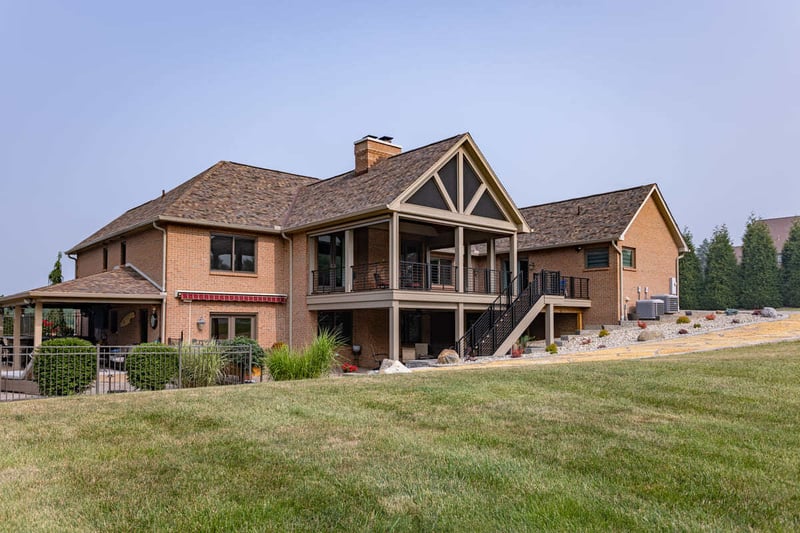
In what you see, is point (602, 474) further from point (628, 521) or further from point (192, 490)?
point (192, 490)

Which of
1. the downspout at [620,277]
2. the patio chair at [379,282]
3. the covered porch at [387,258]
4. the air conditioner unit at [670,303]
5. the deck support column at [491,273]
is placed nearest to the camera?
the covered porch at [387,258]

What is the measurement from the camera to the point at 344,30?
635 inches

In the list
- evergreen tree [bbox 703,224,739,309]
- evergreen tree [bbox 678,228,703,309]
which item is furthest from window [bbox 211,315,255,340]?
evergreen tree [bbox 703,224,739,309]

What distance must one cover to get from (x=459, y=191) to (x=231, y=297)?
8.78m

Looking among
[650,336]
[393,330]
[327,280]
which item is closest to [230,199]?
[327,280]

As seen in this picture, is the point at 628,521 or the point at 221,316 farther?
the point at 221,316

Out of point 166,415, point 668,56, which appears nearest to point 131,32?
point 166,415

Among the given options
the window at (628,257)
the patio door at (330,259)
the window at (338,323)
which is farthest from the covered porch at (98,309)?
the window at (628,257)

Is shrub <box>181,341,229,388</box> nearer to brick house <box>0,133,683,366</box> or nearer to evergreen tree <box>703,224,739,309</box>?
brick house <box>0,133,683,366</box>

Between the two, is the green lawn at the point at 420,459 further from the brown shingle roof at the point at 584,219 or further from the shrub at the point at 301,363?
the brown shingle roof at the point at 584,219

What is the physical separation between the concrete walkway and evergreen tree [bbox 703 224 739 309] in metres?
23.3

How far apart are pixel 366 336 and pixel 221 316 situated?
5.30 m

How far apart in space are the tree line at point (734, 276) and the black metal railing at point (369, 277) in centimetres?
3026

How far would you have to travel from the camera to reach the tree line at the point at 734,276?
45906mm
